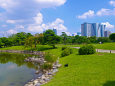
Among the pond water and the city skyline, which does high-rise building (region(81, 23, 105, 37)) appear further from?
the pond water

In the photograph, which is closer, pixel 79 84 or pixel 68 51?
pixel 79 84

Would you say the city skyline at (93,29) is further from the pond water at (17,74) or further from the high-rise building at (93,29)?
the pond water at (17,74)

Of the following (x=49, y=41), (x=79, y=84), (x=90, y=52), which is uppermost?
(x=49, y=41)

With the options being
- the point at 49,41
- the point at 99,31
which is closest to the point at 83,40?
the point at 49,41

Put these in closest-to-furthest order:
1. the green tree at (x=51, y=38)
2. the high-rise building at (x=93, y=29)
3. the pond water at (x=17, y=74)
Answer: the pond water at (x=17, y=74)
the green tree at (x=51, y=38)
the high-rise building at (x=93, y=29)

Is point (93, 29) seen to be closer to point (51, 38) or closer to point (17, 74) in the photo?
point (51, 38)

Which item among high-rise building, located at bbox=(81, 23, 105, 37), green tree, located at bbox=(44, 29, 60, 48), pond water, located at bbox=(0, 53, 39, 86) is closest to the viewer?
pond water, located at bbox=(0, 53, 39, 86)

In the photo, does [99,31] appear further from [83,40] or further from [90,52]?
[90,52]

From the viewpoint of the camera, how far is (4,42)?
212 ft

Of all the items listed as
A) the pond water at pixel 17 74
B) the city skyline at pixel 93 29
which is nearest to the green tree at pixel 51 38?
the pond water at pixel 17 74

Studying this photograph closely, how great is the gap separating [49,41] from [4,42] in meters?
36.5

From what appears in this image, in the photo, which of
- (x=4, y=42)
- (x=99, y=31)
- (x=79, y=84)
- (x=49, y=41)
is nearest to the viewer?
(x=79, y=84)

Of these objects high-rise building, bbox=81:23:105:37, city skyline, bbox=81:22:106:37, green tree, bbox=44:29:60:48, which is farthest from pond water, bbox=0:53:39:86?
high-rise building, bbox=81:23:105:37

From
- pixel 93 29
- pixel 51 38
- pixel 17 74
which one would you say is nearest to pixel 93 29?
pixel 93 29
